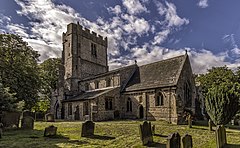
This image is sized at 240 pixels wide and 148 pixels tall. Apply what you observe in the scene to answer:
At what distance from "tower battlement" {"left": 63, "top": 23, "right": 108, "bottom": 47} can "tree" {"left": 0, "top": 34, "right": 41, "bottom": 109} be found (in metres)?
11.1

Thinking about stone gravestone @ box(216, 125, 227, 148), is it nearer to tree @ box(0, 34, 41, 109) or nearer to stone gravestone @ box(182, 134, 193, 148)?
stone gravestone @ box(182, 134, 193, 148)

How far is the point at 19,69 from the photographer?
108ft

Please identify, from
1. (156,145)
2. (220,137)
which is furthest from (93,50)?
(220,137)

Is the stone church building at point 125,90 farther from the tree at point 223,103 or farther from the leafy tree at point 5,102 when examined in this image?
the leafy tree at point 5,102

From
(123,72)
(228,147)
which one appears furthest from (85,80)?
(228,147)

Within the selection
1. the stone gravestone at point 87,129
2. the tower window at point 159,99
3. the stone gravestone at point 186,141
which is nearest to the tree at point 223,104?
the tower window at point 159,99

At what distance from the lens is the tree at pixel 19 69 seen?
31.4 m

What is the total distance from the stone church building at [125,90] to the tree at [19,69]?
7296 millimetres

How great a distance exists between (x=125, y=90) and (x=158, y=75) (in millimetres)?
6001

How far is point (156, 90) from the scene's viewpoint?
1168 inches

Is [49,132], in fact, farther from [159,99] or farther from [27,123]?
[159,99]

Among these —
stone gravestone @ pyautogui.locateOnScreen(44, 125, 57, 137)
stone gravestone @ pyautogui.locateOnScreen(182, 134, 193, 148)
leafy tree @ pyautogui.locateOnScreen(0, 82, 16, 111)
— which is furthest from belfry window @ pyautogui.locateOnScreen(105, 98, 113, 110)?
stone gravestone @ pyautogui.locateOnScreen(182, 134, 193, 148)

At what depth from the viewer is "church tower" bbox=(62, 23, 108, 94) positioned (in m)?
45.8

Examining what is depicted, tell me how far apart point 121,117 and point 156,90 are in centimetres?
805
